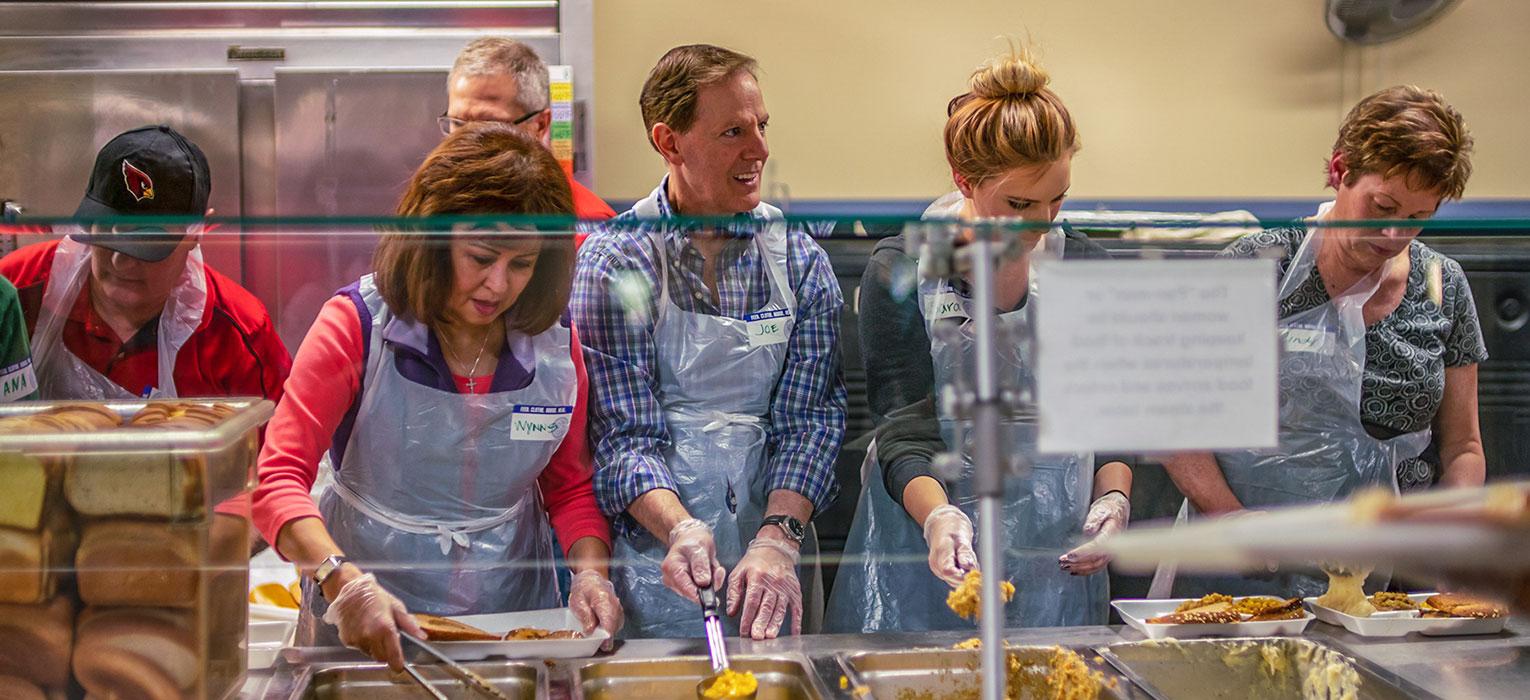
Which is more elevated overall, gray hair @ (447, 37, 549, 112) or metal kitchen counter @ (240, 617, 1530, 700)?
gray hair @ (447, 37, 549, 112)

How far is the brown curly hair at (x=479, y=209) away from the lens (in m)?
1.53

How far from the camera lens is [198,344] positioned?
159cm

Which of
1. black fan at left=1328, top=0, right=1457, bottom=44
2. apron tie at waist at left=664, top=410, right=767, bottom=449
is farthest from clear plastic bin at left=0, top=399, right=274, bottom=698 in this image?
black fan at left=1328, top=0, right=1457, bottom=44

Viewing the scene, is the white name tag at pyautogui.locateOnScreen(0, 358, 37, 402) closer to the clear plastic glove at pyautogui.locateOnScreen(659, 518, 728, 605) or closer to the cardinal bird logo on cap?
the cardinal bird logo on cap

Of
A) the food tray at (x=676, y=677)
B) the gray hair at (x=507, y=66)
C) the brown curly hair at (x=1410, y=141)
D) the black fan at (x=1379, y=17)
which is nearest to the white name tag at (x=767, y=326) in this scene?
the food tray at (x=676, y=677)

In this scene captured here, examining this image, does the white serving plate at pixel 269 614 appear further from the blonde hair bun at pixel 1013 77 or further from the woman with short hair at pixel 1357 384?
the blonde hair bun at pixel 1013 77

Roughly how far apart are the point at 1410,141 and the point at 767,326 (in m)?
1.28

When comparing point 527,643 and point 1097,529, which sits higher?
point 1097,529

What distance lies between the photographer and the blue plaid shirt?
166cm

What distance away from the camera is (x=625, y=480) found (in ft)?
5.48

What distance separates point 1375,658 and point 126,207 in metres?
2.10

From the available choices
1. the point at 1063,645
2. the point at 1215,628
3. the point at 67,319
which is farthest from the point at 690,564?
the point at 67,319

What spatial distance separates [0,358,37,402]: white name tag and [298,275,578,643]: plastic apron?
37cm

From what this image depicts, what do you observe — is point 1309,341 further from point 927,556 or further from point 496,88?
point 496,88
